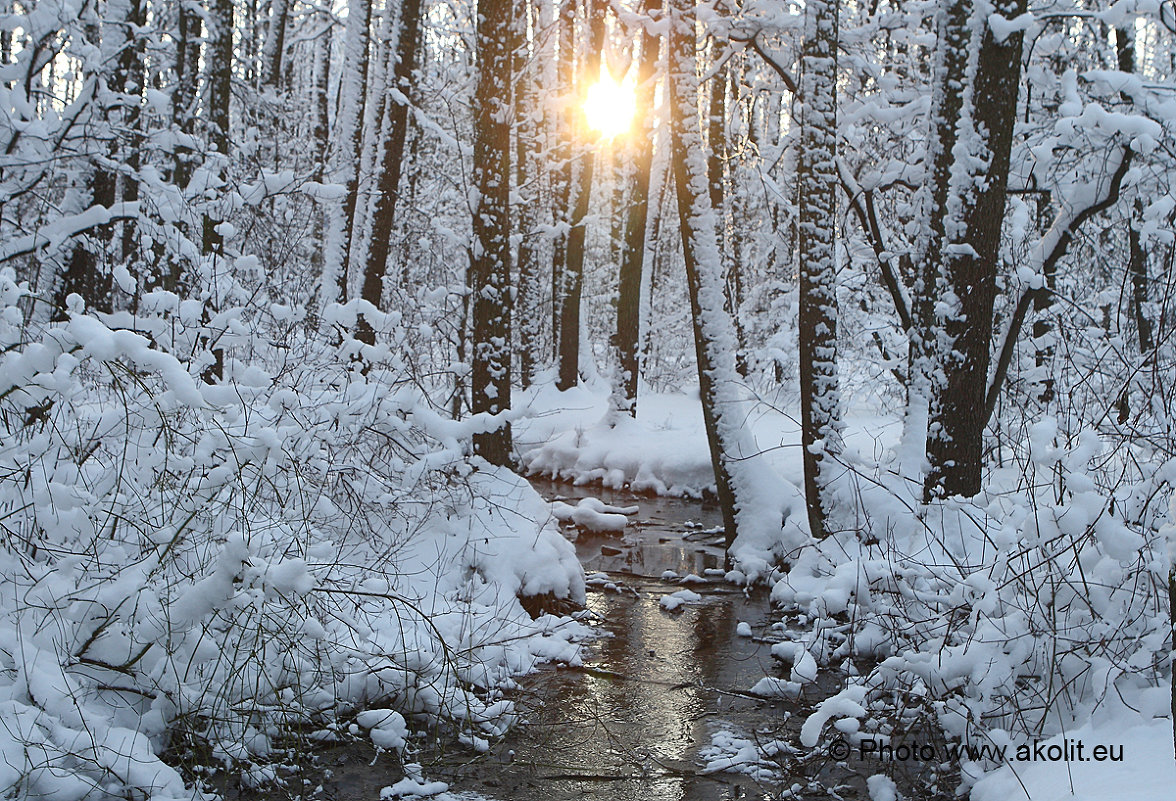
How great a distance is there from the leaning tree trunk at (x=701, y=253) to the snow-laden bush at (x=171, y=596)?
3.68 m

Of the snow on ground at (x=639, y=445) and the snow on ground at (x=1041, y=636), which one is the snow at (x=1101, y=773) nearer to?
the snow on ground at (x=1041, y=636)

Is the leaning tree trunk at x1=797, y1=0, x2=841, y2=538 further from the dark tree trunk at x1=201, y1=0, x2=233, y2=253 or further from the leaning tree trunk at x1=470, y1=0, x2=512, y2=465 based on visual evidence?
the dark tree trunk at x1=201, y1=0, x2=233, y2=253

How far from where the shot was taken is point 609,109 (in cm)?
1529

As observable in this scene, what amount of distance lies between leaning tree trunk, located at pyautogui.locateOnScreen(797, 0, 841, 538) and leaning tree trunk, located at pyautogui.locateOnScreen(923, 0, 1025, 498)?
1.16 meters

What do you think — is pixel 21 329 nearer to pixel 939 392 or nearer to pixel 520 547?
pixel 520 547

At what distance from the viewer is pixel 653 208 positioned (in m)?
23.2

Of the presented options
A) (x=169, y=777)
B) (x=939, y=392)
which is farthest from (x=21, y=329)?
(x=939, y=392)

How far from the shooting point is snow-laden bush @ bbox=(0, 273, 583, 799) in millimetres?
3920

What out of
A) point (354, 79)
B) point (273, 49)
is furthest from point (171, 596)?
point (273, 49)

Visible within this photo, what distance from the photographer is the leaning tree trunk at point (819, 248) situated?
26.4 ft

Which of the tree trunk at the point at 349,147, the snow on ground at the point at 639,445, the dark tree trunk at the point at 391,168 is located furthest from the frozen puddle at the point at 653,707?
the tree trunk at the point at 349,147

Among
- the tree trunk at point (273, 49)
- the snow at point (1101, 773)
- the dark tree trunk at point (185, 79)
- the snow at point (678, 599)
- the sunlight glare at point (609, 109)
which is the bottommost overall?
the snow at point (678, 599)

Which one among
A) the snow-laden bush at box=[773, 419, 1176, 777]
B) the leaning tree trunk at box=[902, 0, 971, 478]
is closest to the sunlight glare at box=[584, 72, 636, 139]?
the leaning tree trunk at box=[902, 0, 971, 478]

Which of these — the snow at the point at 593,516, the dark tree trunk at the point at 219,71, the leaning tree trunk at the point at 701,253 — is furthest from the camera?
the snow at the point at 593,516
